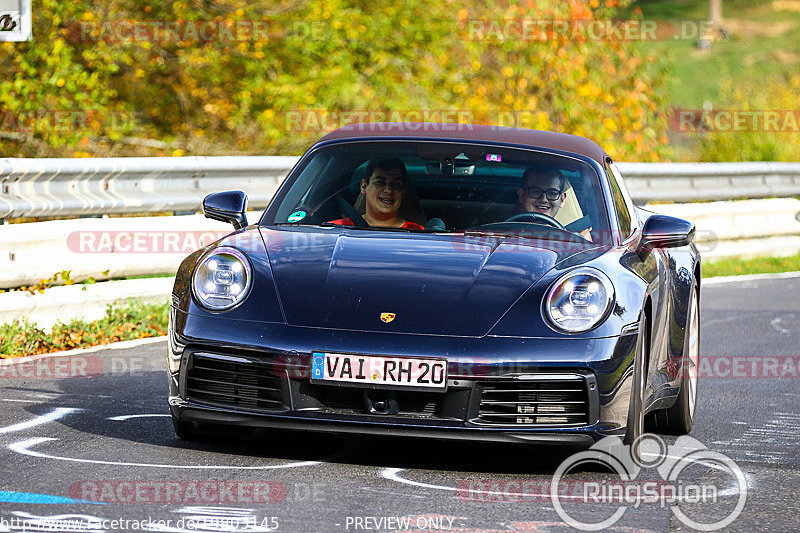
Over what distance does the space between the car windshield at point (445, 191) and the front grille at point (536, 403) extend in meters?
1.06

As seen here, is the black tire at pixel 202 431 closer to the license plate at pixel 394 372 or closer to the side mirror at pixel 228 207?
the license plate at pixel 394 372

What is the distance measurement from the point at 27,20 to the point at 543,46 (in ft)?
34.0

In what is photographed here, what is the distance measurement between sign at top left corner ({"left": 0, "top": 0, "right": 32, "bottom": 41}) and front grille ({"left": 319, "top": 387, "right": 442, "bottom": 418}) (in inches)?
189

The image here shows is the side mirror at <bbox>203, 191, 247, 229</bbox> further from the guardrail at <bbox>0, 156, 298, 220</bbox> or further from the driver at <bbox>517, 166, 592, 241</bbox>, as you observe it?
the guardrail at <bbox>0, 156, 298, 220</bbox>

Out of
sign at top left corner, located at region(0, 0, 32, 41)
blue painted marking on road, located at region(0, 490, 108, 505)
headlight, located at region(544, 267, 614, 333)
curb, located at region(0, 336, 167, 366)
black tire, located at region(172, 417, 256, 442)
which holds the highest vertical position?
sign at top left corner, located at region(0, 0, 32, 41)

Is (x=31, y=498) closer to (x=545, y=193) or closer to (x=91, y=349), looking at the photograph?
(x=545, y=193)

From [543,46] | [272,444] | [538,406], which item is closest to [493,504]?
[538,406]

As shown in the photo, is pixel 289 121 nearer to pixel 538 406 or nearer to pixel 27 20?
pixel 27 20

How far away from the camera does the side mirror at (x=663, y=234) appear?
6.11 metres

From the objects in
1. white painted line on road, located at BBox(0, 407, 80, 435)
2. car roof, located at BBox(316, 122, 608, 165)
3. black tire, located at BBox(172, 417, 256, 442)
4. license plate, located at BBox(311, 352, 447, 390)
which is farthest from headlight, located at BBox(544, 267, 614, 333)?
white painted line on road, located at BBox(0, 407, 80, 435)

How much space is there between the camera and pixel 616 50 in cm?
1902

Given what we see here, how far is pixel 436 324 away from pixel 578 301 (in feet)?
1.81

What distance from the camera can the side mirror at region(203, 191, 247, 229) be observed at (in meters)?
6.40

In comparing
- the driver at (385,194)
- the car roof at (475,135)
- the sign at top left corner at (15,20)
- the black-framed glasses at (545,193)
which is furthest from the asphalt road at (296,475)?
the sign at top left corner at (15,20)
